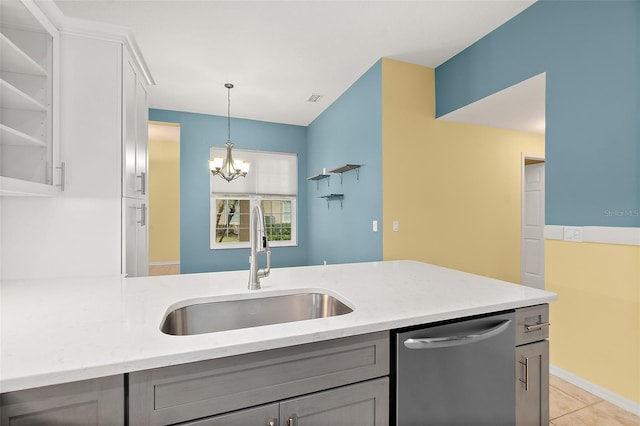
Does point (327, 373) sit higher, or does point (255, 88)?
point (255, 88)

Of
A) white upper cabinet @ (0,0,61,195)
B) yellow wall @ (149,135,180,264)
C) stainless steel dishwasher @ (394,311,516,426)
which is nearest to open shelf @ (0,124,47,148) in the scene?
white upper cabinet @ (0,0,61,195)

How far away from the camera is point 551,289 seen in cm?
228

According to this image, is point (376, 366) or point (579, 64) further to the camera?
point (579, 64)

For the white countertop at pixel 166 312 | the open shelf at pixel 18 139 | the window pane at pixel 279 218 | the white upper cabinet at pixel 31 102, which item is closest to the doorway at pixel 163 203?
the window pane at pixel 279 218

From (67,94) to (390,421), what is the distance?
2220 mm

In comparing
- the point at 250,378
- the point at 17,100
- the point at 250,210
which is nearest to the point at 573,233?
the point at 250,378

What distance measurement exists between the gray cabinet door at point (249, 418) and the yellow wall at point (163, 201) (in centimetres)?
653

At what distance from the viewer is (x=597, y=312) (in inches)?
79.2

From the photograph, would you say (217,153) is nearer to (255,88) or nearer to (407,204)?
(255,88)

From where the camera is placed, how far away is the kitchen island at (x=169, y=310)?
27.8 inches

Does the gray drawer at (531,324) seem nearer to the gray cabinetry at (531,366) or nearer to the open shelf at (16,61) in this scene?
the gray cabinetry at (531,366)

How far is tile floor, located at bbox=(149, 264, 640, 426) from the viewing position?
5.85 feet

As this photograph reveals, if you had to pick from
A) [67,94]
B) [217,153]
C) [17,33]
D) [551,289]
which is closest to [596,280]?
[551,289]

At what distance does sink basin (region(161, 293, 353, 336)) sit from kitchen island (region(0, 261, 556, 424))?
1.6 inches
